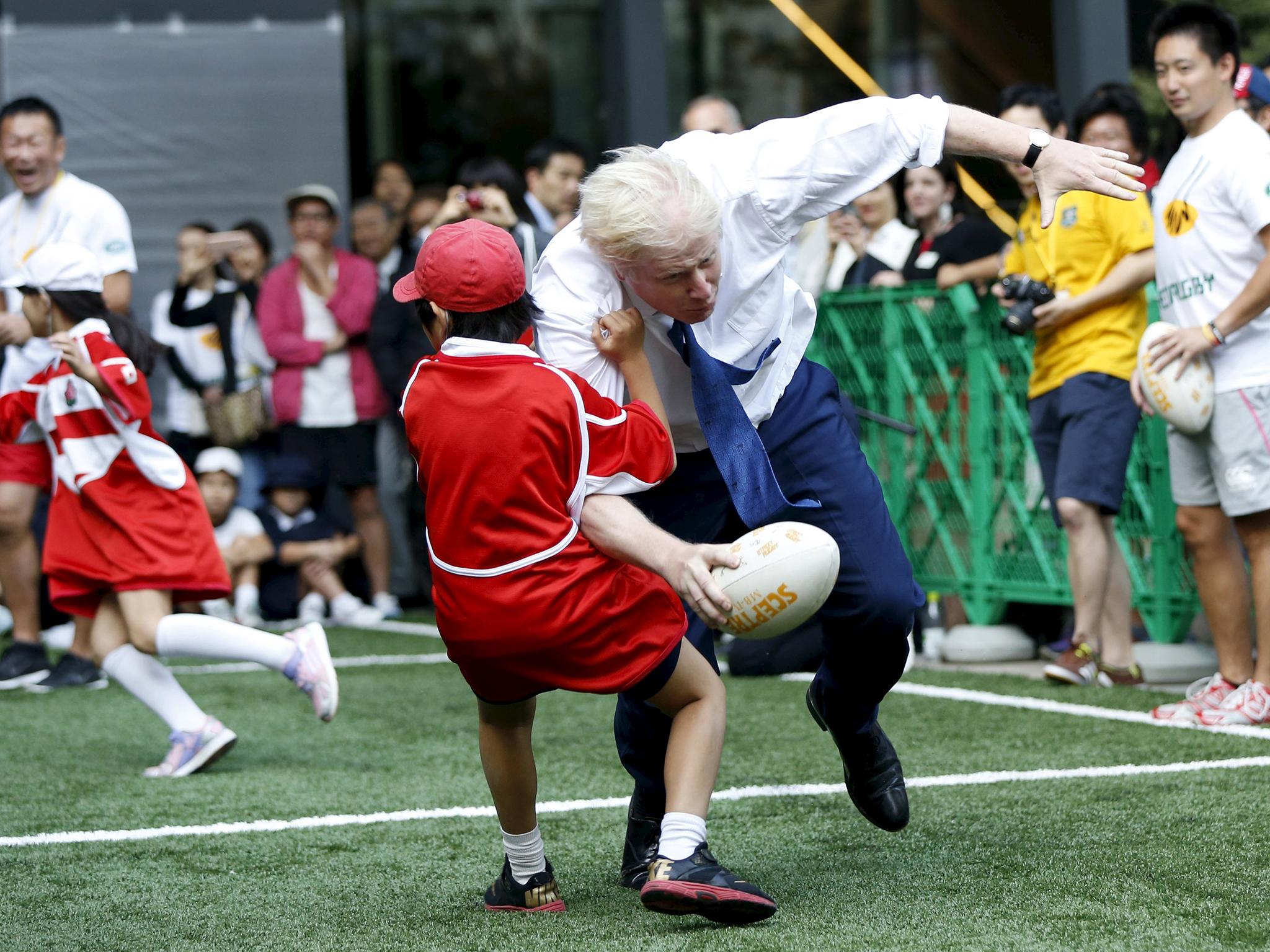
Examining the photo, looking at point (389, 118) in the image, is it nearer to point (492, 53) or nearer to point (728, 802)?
point (492, 53)

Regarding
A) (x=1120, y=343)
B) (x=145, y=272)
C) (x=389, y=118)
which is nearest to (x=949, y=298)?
(x=1120, y=343)

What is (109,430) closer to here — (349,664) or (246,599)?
(349,664)

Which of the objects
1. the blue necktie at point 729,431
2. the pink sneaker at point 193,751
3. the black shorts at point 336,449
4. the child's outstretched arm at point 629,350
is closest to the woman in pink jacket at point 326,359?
the black shorts at point 336,449

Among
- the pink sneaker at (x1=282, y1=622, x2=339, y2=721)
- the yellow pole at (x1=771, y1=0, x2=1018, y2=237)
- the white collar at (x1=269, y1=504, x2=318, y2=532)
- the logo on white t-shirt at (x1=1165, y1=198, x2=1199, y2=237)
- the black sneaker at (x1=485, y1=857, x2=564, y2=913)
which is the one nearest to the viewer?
the black sneaker at (x1=485, y1=857, x2=564, y2=913)

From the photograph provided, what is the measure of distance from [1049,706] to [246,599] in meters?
4.91

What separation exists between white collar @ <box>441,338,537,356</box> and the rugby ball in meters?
0.58

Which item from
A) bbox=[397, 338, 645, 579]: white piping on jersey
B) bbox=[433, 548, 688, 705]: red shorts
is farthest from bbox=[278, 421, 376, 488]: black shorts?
bbox=[397, 338, 645, 579]: white piping on jersey

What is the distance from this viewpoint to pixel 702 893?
351 cm

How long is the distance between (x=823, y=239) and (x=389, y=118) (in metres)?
5.56

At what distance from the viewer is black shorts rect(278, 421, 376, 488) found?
995 cm

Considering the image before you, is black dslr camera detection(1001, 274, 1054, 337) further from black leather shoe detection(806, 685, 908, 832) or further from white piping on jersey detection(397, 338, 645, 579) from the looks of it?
white piping on jersey detection(397, 338, 645, 579)

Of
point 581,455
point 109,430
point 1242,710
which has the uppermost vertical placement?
point 581,455

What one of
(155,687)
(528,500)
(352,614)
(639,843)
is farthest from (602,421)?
(352,614)

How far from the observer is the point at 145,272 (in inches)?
426
